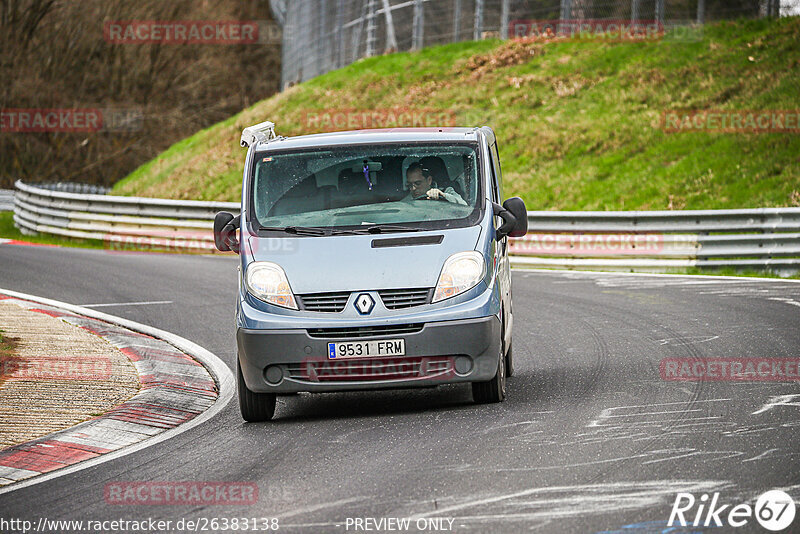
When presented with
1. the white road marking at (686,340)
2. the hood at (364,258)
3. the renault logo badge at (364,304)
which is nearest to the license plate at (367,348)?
the renault logo badge at (364,304)

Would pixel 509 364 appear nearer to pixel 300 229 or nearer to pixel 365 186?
pixel 365 186

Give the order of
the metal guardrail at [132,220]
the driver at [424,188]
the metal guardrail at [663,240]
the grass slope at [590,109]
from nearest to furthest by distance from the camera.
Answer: the driver at [424,188]
the metal guardrail at [663,240]
the metal guardrail at [132,220]
the grass slope at [590,109]

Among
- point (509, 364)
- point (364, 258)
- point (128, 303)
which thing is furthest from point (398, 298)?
point (128, 303)

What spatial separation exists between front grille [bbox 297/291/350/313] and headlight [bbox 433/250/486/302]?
63 centimetres

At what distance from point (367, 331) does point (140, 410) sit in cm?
193

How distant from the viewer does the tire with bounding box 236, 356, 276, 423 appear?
27.8 ft

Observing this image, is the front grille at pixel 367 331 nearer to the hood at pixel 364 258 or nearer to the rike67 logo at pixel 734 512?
the hood at pixel 364 258

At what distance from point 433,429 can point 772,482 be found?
2.45m

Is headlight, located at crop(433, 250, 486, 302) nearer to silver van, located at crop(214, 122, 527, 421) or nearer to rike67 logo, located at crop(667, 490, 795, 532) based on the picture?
silver van, located at crop(214, 122, 527, 421)

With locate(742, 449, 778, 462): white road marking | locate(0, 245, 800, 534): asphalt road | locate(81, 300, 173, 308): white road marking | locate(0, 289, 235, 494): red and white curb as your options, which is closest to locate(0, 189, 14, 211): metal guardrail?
locate(81, 300, 173, 308): white road marking

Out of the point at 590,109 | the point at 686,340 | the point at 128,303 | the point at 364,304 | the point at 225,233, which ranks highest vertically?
the point at 590,109

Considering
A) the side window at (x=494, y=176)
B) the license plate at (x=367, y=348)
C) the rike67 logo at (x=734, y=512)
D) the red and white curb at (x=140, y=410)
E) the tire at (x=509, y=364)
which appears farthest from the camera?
the tire at (x=509, y=364)

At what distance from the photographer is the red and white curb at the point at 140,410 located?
729cm

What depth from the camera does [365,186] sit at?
30.1 ft
